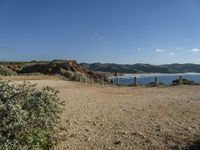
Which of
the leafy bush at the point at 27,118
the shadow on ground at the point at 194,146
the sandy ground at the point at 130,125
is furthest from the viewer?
the sandy ground at the point at 130,125

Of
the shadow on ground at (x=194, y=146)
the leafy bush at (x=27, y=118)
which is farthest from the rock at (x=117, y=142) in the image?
the shadow on ground at (x=194, y=146)

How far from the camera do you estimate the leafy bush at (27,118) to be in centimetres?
691

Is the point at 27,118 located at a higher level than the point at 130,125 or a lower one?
higher

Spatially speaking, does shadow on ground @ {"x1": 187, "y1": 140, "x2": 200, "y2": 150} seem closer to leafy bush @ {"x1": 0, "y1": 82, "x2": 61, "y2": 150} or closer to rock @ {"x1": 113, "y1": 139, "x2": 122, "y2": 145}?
rock @ {"x1": 113, "y1": 139, "x2": 122, "y2": 145}

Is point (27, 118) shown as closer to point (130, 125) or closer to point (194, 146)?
point (194, 146)

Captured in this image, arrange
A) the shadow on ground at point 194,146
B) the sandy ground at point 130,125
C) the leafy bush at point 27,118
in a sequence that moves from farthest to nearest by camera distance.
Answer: the sandy ground at point 130,125 < the shadow on ground at point 194,146 < the leafy bush at point 27,118

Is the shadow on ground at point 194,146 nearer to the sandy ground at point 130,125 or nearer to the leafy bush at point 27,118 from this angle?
the sandy ground at point 130,125

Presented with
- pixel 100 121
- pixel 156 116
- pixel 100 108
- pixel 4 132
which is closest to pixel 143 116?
pixel 156 116

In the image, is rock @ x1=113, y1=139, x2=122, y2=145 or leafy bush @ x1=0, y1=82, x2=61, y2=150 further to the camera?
rock @ x1=113, y1=139, x2=122, y2=145

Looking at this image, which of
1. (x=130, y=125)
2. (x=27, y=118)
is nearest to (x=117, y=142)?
(x=130, y=125)

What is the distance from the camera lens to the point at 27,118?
24.4ft

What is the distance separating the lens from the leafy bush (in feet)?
22.7

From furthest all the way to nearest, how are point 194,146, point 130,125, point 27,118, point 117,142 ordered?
point 130,125, point 117,142, point 194,146, point 27,118

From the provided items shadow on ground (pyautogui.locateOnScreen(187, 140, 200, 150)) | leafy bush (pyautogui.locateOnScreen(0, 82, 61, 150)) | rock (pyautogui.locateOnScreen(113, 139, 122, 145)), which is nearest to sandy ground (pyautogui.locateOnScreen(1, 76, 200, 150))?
rock (pyautogui.locateOnScreen(113, 139, 122, 145))
